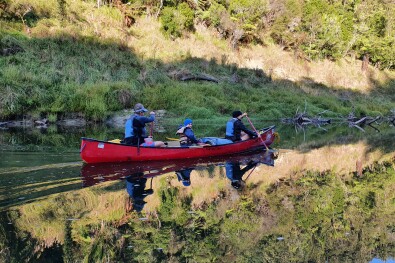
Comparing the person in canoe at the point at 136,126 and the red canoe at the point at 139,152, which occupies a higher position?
the person in canoe at the point at 136,126

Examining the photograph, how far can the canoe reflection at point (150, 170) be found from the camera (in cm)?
987

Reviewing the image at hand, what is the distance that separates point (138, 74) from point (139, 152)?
17416 millimetres

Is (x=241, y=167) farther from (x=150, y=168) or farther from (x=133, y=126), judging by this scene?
(x=133, y=126)

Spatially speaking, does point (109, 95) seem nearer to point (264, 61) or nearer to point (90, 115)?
point (90, 115)

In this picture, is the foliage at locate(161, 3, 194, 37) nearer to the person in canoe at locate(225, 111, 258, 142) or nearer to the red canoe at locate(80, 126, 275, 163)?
the person in canoe at locate(225, 111, 258, 142)

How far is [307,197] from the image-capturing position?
31.1 ft

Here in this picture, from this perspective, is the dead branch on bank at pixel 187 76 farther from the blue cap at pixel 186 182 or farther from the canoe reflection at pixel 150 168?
the blue cap at pixel 186 182

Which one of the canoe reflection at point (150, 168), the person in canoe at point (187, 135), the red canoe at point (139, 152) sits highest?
the person in canoe at point (187, 135)

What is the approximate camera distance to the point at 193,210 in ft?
27.2

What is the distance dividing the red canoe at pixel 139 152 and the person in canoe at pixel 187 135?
0.39 m

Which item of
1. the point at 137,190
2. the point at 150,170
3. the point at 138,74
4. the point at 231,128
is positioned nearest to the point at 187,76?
the point at 138,74

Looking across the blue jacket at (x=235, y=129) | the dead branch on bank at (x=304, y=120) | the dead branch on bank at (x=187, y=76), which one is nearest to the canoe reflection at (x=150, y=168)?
the blue jacket at (x=235, y=129)

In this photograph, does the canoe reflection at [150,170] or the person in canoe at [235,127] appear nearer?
the canoe reflection at [150,170]

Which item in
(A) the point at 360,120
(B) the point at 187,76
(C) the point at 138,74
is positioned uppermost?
→ (B) the point at 187,76
